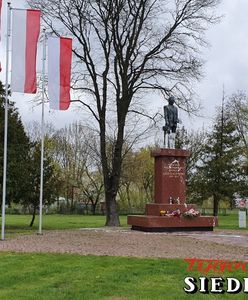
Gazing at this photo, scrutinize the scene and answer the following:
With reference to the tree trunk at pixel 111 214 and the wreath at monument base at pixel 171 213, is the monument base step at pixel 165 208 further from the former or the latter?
the tree trunk at pixel 111 214

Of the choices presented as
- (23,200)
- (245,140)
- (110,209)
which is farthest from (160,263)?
(245,140)

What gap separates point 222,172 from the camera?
4447 centimetres

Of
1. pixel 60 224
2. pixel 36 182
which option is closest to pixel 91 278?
pixel 36 182

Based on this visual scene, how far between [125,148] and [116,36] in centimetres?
3196

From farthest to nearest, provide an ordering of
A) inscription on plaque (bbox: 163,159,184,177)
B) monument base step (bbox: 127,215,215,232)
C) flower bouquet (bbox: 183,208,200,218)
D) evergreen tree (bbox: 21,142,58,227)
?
evergreen tree (bbox: 21,142,58,227), inscription on plaque (bbox: 163,159,184,177), flower bouquet (bbox: 183,208,200,218), monument base step (bbox: 127,215,215,232)

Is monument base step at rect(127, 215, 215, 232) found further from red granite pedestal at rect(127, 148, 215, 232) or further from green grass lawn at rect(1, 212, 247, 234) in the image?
green grass lawn at rect(1, 212, 247, 234)

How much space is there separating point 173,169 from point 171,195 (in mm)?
1094

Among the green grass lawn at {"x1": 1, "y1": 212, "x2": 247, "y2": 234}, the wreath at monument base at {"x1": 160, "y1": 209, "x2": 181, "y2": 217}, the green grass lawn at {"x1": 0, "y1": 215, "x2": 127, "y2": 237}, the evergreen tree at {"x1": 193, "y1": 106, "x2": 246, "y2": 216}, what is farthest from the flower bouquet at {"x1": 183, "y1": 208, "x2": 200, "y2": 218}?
the evergreen tree at {"x1": 193, "y1": 106, "x2": 246, "y2": 216}

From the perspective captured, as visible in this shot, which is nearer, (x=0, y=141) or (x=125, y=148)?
(x=0, y=141)

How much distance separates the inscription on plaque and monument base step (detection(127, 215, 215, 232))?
1972 millimetres

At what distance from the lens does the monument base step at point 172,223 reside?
2039 centimetres

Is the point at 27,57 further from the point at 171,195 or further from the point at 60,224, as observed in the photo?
the point at 60,224

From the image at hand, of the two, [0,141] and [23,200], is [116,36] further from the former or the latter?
[23,200]

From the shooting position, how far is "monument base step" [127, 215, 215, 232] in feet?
66.9
